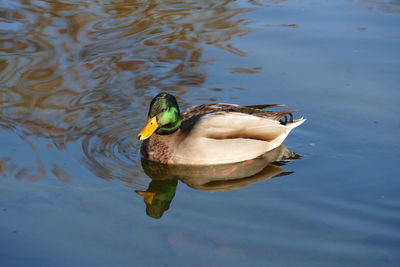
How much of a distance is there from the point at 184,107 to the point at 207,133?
1327 millimetres

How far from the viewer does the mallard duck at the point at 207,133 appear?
7.01 metres

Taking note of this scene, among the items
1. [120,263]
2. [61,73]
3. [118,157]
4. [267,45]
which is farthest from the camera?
[267,45]

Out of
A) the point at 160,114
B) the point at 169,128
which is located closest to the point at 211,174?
the point at 169,128

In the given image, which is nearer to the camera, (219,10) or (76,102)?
(76,102)

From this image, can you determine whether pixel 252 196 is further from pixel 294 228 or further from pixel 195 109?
pixel 195 109

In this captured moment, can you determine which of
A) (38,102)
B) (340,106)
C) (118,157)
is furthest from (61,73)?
(340,106)

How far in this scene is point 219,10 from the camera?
11.8 m

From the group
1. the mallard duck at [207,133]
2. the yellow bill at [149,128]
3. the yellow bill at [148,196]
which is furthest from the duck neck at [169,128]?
the yellow bill at [148,196]

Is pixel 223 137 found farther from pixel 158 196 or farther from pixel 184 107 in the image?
pixel 184 107

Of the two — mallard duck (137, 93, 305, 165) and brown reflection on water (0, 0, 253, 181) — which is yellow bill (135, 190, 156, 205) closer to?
brown reflection on water (0, 0, 253, 181)

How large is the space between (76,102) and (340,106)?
296 cm

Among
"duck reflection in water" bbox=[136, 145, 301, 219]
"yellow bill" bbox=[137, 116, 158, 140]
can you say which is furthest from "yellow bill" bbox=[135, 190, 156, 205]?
"yellow bill" bbox=[137, 116, 158, 140]

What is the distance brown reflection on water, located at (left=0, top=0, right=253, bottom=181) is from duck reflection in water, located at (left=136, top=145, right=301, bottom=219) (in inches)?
10.3

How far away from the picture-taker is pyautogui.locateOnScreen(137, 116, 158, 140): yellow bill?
6.91 metres
